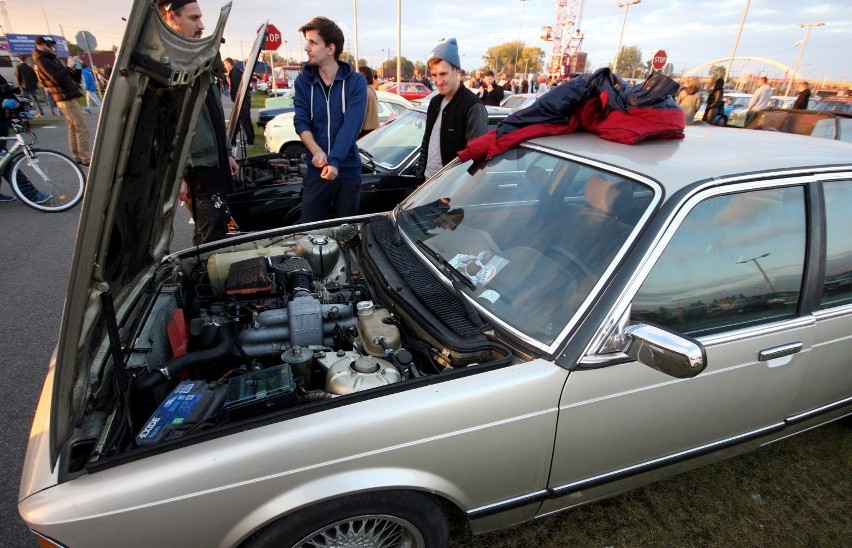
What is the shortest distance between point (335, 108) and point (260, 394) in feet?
9.01

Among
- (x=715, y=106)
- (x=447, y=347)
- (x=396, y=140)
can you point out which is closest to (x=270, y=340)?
(x=447, y=347)

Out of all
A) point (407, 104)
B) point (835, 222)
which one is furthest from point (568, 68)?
point (835, 222)

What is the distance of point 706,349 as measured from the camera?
1.77 m

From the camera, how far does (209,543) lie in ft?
4.63

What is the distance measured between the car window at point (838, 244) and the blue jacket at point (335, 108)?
294 centimetres

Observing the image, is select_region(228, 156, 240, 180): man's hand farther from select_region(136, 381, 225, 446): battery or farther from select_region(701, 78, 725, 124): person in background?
select_region(701, 78, 725, 124): person in background

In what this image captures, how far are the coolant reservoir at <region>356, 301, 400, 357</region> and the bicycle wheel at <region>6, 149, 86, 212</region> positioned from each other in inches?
244

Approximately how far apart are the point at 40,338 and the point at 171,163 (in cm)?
217

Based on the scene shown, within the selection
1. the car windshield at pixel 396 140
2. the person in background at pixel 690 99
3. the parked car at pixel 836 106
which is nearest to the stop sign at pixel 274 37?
the car windshield at pixel 396 140

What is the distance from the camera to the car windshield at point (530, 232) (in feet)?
5.89

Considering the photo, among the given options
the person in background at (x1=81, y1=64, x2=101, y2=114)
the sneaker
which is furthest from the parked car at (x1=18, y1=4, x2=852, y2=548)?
the person in background at (x1=81, y1=64, x2=101, y2=114)

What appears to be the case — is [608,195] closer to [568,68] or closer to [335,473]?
[335,473]

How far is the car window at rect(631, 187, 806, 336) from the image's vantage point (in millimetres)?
1799

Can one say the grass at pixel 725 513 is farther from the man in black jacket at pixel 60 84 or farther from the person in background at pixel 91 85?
the person in background at pixel 91 85
